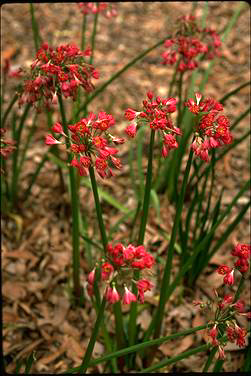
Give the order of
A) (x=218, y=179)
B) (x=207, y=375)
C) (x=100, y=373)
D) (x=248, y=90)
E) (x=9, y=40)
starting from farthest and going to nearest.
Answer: (x=9, y=40), (x=248, y=90), (x=218, y=179), (x=100, y=373), (x=207, y=375)

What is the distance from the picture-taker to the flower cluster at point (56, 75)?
6.45 feet

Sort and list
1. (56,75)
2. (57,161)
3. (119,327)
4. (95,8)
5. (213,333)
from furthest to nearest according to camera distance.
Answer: (57,161) → (95,8) → (119,327) → (56,75) → (213,333)

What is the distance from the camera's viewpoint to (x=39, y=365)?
272 cm

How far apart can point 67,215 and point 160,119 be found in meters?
1.96

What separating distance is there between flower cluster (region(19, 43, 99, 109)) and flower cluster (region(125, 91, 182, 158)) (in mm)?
342

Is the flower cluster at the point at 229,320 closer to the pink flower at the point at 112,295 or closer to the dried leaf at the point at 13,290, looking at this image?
the pink flower at the point at 112,295

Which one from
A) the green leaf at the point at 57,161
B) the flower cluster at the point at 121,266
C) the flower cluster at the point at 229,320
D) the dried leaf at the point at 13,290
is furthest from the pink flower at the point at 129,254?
the green leaf at the point at 57,161

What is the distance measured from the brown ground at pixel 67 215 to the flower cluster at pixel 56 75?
1.26m

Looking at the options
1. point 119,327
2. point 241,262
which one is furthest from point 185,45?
point 119,327

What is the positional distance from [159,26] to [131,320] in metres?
3.99

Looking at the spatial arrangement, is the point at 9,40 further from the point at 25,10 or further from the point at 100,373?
the point at 100,373

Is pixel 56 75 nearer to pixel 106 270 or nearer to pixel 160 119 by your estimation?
pixel 160 119

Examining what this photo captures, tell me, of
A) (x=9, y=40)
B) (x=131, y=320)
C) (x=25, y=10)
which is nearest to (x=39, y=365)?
(x=131, y=320)

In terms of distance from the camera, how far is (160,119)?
1.70 m
